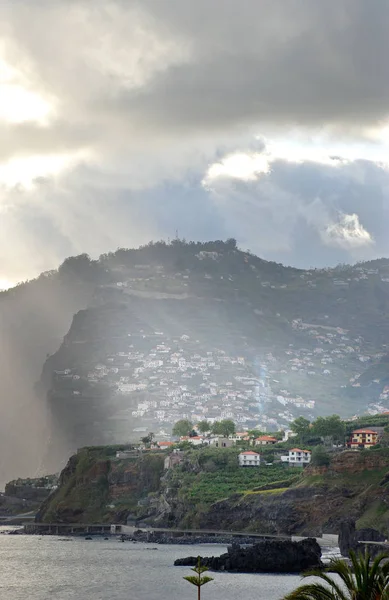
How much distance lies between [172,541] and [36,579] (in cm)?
5199

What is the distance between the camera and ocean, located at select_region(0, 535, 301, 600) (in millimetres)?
124638

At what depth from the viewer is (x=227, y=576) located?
136 metres

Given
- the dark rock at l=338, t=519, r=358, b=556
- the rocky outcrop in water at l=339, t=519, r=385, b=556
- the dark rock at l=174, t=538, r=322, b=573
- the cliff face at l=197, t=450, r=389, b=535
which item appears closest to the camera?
the dark rock at l=174, t=538, r=322, b=573

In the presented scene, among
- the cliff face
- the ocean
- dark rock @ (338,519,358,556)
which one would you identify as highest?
the cliff face

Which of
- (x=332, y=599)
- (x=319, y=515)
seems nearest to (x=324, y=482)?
(x=319, y=515)

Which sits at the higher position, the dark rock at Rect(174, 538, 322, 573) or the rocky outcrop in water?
the rocky outcrop in water

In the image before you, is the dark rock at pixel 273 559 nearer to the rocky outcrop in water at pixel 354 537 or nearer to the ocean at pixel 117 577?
the ocean at pixel 117 577

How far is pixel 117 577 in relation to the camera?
142000 millimetres

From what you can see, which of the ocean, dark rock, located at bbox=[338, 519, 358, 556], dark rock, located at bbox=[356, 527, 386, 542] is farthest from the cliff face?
dark rock, located at bbox=[338, 519, 358, 556]

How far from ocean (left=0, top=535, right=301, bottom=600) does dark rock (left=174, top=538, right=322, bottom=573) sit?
204 centimetres

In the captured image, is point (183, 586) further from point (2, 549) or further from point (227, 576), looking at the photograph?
point (2, 549)

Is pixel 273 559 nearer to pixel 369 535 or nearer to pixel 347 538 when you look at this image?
pixel 347 538

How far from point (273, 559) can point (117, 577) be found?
17262 mm

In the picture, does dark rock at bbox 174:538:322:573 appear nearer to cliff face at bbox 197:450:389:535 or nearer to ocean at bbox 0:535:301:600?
ocean at bbox 0:535:301:600
